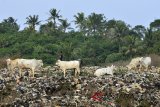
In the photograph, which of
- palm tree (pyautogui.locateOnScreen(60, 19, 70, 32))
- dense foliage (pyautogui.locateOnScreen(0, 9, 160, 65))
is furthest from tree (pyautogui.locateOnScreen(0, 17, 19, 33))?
palm tree (pyautogui.locateOnScreen(60, 19, 70, 32))

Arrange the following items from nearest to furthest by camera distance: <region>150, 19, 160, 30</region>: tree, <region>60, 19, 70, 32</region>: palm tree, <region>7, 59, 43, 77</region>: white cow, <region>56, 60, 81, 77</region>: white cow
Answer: <region>7, 59, 43, 77</region>: white cow, <region>56, 60, 81, 77</region>: white cow, <region>150, 19, 160, 30</region>: tree, <region>60, 19, 70, 32</region>: palm tree

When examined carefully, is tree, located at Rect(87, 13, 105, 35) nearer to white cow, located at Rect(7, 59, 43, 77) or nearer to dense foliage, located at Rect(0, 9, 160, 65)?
dense foliage, located at Rect(0, 9, 160, 65)

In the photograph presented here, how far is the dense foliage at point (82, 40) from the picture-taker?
255ft

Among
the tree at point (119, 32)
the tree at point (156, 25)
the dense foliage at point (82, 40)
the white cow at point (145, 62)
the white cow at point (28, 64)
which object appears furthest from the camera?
the tree at point (156, 25)

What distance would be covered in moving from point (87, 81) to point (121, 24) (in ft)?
223

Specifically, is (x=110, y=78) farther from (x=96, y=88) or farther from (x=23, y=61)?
(x=23, y=61)

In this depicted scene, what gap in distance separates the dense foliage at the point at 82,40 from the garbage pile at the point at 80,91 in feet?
148

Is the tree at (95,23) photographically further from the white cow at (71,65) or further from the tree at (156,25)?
the white cow at (71,65)

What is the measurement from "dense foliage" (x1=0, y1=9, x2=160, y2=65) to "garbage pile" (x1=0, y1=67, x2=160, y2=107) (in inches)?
1778

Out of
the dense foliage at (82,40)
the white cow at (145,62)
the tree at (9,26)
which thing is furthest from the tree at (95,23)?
the white cow at (145,62)

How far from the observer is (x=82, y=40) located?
9869 cm

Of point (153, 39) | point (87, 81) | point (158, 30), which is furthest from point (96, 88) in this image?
point (158, 30)

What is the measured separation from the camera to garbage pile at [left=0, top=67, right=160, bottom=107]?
22734 millimetres

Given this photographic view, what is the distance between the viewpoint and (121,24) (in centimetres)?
9275
